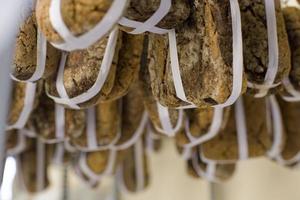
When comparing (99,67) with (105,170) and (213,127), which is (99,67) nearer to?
(213,127)

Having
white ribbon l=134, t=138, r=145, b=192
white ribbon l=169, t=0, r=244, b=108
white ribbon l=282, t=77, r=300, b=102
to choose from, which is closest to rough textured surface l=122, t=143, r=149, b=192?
white ribbon l=134, t=138, r=145, b=192

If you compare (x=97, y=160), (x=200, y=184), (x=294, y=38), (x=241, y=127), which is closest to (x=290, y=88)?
(x=294, y=38)

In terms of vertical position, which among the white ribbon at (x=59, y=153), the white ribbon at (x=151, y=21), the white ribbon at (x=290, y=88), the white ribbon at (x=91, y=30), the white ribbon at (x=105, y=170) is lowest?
the white ribbon at (x=105, y=170)

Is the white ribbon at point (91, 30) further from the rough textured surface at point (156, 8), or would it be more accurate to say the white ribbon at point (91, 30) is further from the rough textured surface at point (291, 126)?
the rough textured surface at point (291, 126)

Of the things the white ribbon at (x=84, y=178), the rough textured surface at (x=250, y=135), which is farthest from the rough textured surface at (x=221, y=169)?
the white ribbon at (x=84, y=178)

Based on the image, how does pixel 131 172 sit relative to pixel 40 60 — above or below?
below

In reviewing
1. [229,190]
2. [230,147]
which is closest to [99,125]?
[230,147]
